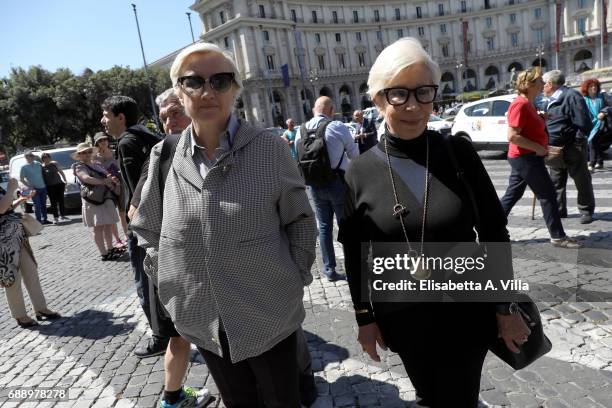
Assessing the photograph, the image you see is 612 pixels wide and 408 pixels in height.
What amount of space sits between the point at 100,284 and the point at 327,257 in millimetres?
3150

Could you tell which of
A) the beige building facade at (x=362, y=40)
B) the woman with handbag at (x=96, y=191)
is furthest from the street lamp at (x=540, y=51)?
the woman with handbag at (x=96, y=191)

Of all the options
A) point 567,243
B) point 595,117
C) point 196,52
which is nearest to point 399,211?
point 196,52

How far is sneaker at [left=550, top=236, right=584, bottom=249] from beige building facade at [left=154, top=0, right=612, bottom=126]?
56.6m

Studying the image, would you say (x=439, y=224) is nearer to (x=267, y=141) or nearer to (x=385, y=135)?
(x=385, y=135)

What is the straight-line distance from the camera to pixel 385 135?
5.78ft

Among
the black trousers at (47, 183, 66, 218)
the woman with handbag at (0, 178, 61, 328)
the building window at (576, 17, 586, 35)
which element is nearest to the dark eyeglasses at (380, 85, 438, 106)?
the woman with handbag at (0, 178, 61, 328)

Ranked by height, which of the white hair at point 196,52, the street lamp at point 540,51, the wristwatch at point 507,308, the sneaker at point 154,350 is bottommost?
the sneaker at point 154,350

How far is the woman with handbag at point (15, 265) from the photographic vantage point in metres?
4.01

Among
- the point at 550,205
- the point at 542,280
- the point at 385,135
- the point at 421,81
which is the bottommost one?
the point at 542,280

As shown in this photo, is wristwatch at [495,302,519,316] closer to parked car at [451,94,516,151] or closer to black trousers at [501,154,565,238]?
black trousers at [501,154,565,238]

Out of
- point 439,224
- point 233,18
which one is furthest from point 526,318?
point 233,18

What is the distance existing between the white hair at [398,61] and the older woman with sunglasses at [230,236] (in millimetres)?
481

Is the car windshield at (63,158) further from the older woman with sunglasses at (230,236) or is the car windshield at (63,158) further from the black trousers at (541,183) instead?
the older woman with sunglasses at (230,236)

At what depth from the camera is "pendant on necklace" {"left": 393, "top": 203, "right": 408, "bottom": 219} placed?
5.23 ft
